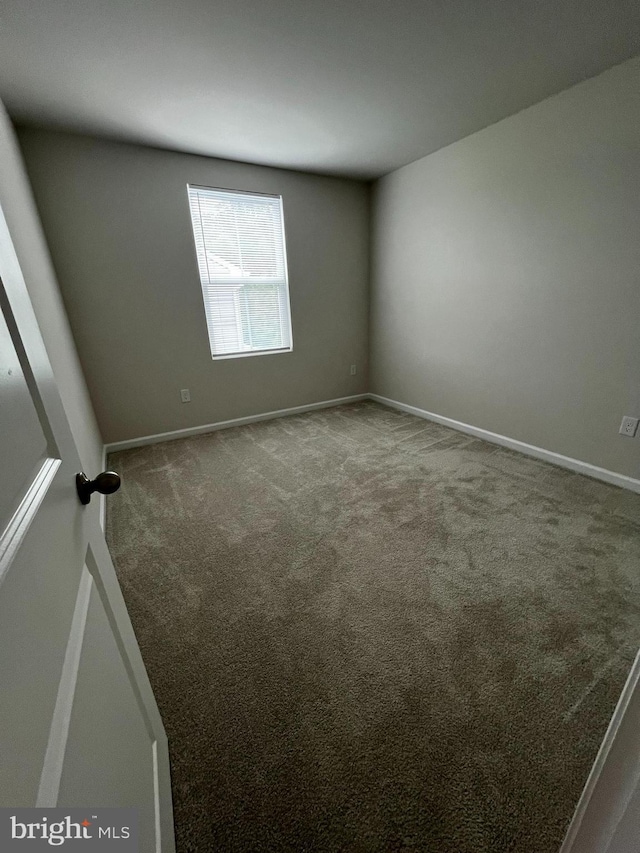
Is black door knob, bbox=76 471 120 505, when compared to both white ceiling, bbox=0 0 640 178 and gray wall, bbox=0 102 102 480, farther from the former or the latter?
white ceiling, bbox=0 0 640 178

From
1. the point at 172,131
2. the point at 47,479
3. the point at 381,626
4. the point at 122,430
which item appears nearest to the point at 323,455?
the point at 381,626

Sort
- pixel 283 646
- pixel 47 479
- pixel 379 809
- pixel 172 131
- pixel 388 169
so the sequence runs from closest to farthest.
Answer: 1. pixel 47 479
2. pixel 379 809
3. pixel 283 646
4. pixel 172 131
5. pixel 388 169

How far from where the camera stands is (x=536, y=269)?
244 centimetres

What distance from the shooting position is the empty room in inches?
23.1

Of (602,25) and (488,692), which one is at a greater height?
(602,25)

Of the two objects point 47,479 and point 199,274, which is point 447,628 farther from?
point 199,274

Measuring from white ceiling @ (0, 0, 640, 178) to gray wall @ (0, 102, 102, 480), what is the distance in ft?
1.47

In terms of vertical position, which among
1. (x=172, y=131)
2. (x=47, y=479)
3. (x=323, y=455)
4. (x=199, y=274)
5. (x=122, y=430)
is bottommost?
(x=323, y=455)

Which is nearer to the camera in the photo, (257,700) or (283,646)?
(257,700)

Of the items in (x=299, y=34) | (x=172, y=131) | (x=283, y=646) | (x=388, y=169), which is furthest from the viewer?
(x=388, y=169)

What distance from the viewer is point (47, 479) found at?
1.61ft

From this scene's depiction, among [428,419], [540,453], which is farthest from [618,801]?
[428,419]

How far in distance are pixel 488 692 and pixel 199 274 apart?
3.41 metres

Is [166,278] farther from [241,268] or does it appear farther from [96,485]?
[96,485]
